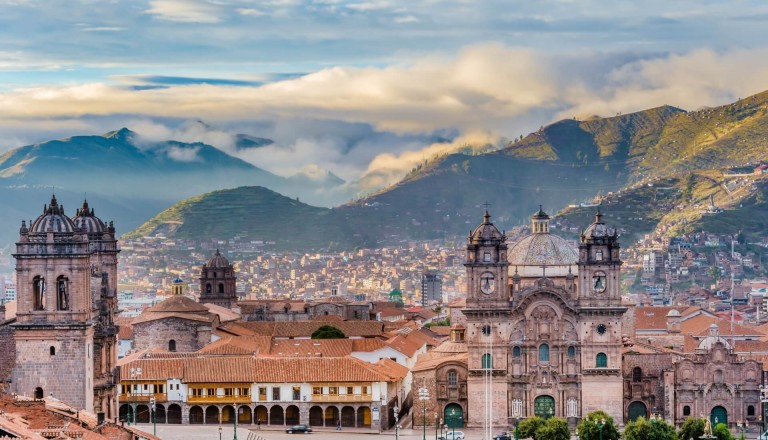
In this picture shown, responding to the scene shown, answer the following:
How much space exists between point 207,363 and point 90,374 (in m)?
30.1

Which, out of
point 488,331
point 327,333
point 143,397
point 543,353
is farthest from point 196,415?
point 327,333

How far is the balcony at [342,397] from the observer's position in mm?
105625

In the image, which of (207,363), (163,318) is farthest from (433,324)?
(207,363)

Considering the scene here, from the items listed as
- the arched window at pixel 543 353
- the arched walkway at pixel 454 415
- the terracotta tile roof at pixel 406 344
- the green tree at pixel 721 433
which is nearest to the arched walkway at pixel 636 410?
the arched window at pixel 543 353

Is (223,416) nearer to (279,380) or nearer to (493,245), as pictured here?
(279,380)

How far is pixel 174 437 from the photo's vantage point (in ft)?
310

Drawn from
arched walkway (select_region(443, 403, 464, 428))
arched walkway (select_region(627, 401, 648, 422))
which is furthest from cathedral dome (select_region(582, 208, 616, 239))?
arched walkway (select_region(443, 403, 464, 428))

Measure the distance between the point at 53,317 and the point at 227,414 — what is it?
102 feet

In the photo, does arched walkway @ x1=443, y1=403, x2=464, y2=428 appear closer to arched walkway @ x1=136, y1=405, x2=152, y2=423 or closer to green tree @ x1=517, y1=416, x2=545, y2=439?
green tree @ x1=517, y1=416, x2=545, y2=439

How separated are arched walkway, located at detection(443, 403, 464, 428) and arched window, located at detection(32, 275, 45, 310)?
3244cm

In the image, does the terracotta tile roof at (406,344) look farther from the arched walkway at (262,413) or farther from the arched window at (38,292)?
the arched window at (38,292)

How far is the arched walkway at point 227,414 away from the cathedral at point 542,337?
1403cm

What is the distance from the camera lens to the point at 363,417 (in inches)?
4178

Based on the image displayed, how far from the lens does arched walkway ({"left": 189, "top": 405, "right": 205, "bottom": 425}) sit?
10575cm
